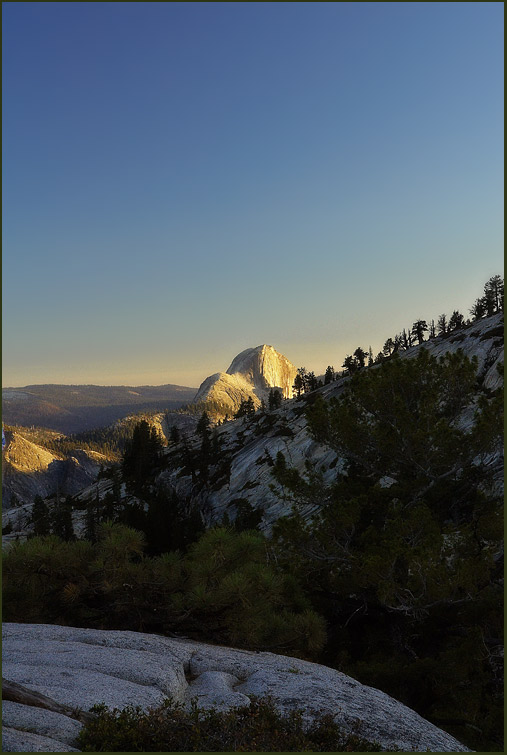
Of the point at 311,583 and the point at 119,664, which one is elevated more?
the point at 119,664

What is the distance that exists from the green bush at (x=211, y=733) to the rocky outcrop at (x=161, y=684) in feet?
Result: 1.56

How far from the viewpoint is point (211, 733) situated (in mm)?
6598

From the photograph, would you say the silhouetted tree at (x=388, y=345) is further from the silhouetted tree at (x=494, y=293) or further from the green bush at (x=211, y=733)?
the green bush at (x=211, y=733)

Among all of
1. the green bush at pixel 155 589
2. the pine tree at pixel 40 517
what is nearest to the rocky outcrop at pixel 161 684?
the green bush at pixel 155 589

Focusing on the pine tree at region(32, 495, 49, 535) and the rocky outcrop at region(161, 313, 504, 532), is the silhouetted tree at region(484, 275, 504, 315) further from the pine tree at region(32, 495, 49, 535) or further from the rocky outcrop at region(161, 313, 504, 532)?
the pine tree at region(32, 495, 49, 535)

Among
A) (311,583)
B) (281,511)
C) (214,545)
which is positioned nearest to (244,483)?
(281,511)

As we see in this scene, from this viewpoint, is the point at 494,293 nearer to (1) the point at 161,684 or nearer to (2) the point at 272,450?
(2) the point at 272,450

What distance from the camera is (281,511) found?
210ft

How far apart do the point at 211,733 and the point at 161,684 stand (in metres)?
2.48

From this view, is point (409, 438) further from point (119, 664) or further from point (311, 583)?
point (119, 664)

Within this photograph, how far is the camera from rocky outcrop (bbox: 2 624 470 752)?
668 cm

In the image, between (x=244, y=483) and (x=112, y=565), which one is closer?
(x=112, y=565)

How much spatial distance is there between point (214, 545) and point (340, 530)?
6.77 meters

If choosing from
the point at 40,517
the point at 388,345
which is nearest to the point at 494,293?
the point at 388,345
